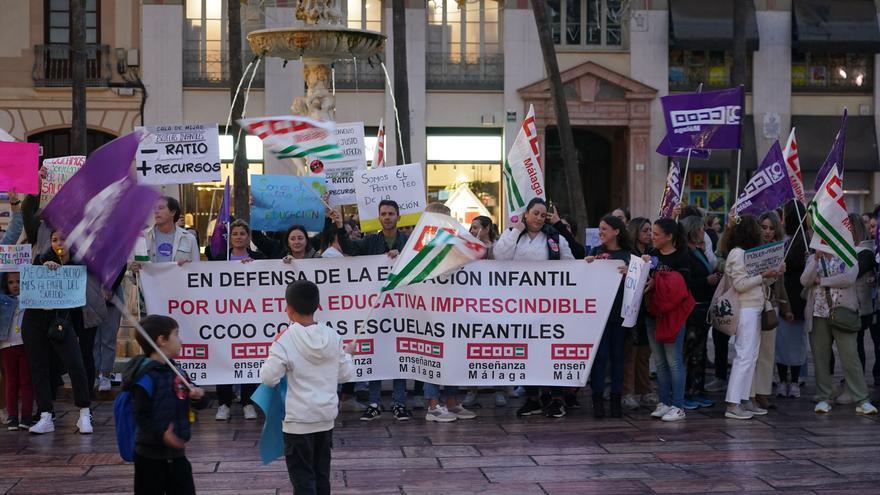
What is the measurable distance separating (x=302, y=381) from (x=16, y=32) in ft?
86.8

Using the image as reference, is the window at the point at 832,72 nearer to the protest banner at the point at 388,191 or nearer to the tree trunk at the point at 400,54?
the tree trunk at the point at 400,54

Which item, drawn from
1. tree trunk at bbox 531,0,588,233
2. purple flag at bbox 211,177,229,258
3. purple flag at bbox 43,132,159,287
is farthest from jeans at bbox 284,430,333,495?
tree trunk at bbox 531,0,588,233

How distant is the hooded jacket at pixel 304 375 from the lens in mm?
7102

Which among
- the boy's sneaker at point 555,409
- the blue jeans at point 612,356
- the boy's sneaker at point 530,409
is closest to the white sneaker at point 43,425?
the boy's sneaker at point 530,409

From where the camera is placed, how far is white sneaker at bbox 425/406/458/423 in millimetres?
11375

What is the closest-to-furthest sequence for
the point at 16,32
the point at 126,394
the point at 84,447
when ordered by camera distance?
the point at 126,394
the point at 84,447
the point at 16,32

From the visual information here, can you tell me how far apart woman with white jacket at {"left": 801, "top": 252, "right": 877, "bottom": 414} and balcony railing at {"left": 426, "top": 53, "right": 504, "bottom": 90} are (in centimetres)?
2035

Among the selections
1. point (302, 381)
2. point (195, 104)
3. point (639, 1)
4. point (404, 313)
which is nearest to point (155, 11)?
point (195, 104)

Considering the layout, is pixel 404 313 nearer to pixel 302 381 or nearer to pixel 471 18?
pixel 302 381

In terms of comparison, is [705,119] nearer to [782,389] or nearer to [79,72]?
[782,389]

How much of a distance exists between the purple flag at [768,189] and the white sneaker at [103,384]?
6463 mm

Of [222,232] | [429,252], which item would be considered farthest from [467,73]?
[429,252]

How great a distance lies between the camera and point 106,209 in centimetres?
705

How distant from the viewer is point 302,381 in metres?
7.14
